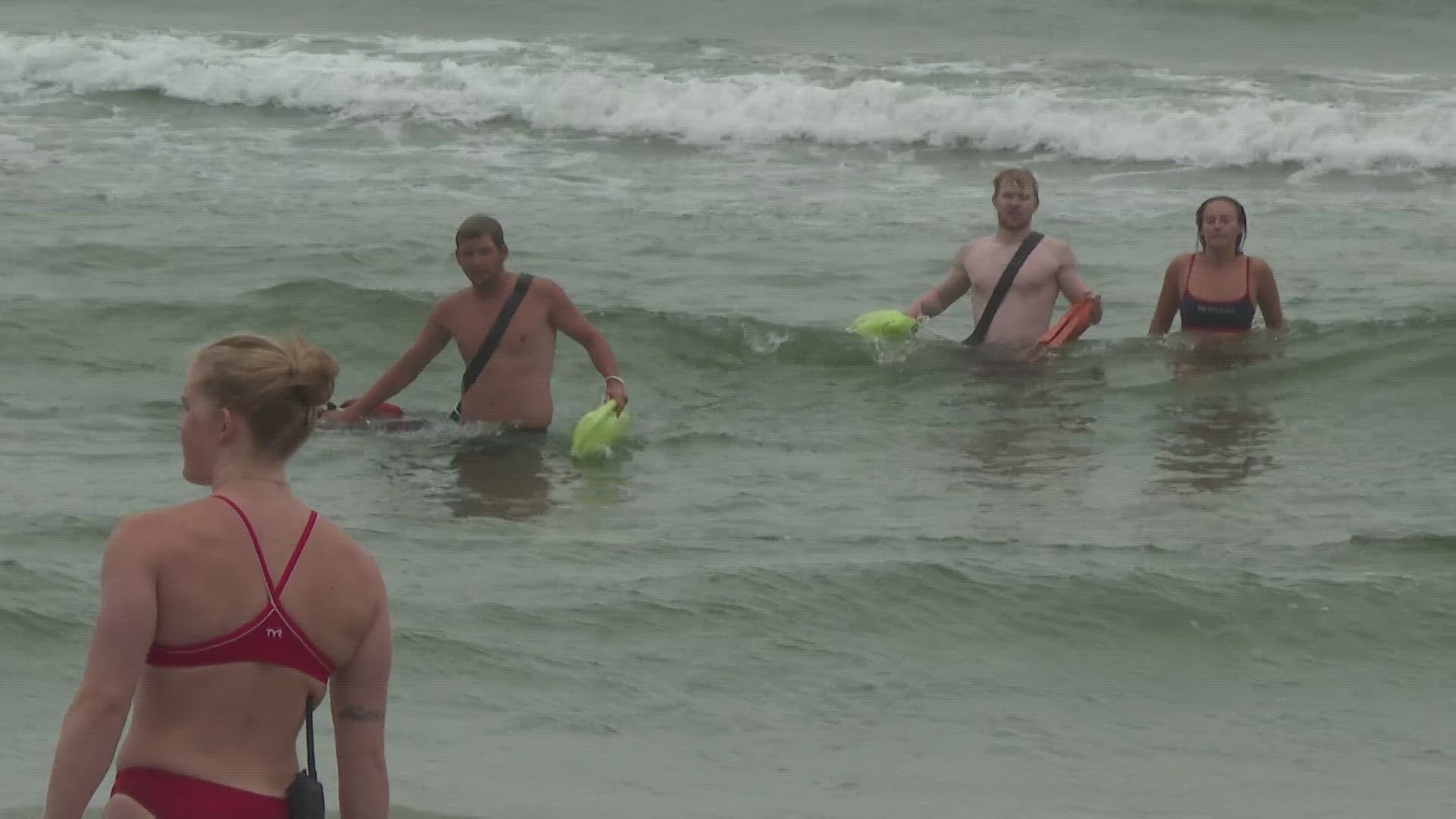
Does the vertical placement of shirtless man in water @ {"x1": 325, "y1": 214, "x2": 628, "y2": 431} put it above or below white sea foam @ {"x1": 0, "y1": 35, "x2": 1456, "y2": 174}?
below

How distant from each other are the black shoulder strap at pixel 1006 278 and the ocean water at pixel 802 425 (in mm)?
251

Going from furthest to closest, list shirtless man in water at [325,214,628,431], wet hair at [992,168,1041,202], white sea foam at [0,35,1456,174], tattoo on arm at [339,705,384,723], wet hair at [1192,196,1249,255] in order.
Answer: white sea foam at [0,35,1456,174] < wet hair at [1192,196,1249,255] < wet hair at [992,168,1041,202] < shirtless man in water at [325,214,628,431] < tattoo on arm at [339,705,384,723]

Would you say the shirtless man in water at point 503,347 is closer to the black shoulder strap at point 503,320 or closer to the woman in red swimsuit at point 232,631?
the black shoulder strap at point 503,320

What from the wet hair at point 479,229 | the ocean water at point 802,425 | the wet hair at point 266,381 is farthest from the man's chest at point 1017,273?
the wet hair at point 266,381

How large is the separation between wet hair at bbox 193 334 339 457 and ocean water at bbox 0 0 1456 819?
201 centimetres

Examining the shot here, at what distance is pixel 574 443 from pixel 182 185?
9.14m

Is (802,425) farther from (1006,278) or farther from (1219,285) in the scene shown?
(1219,285)

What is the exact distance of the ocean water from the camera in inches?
240

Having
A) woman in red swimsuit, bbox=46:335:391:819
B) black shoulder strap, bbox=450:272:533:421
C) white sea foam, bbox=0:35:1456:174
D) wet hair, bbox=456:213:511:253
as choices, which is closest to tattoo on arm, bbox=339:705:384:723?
woman in red swimsuit, bbox=46:335:391:819

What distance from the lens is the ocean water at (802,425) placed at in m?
6.09

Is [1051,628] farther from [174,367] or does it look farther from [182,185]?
[182,185]

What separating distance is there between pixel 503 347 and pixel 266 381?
261 inches

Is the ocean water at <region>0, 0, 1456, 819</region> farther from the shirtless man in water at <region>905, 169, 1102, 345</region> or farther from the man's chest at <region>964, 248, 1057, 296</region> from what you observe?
the man's chest at <region>964, 248, 1057, 296</region>

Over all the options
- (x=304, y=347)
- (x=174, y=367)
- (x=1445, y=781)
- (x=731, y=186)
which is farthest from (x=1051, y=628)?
(x=731, y=186)
